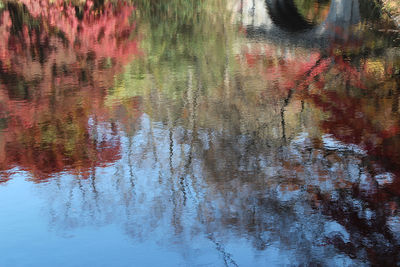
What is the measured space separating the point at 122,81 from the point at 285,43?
720 centimetres

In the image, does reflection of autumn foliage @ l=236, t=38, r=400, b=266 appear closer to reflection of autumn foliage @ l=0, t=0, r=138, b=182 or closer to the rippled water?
the rippled water

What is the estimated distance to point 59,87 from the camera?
12.0m

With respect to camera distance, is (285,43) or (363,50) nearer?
(363,50)

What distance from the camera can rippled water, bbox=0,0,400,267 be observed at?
6.01 meters

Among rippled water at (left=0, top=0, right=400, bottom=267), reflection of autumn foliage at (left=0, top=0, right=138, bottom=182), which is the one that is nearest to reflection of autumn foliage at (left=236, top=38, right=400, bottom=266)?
rippled water at (left=0, top=0, right=400, bottom=267)

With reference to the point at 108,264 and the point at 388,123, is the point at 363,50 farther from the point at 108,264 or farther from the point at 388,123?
the point at 108,264

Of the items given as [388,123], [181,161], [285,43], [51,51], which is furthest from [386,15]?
[181,161]

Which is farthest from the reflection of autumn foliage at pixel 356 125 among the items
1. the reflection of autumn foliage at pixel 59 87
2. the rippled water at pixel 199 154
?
the reflection of autumn foliage at pixel 59 87

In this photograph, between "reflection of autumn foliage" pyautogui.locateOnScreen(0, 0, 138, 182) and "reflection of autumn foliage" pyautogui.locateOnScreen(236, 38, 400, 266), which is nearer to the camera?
"reflection of autumn foliage" pyautogui.locateOnScreen(236, 38, 400, 266)

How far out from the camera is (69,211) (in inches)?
266

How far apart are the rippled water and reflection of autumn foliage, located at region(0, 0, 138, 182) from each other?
4cm

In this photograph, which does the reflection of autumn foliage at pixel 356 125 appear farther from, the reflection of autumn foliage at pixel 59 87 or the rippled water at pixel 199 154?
the reflection of autumn foliage at pixel 59 87

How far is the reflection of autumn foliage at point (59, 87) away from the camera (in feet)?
27.8

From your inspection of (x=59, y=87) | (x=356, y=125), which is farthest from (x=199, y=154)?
(x=59, y=87)
